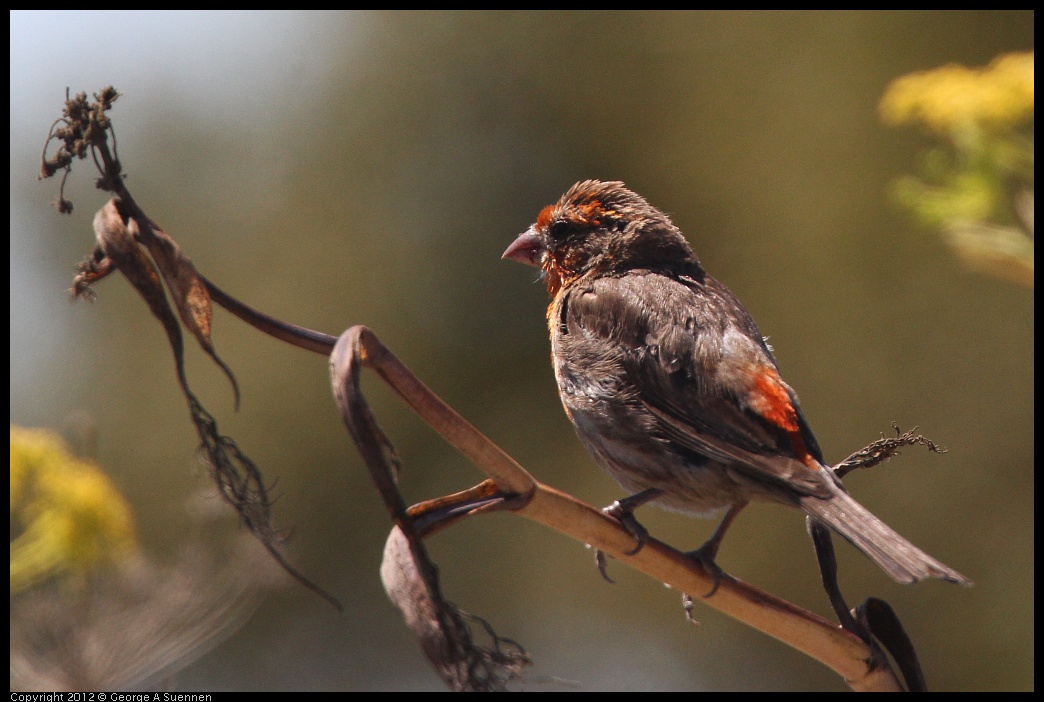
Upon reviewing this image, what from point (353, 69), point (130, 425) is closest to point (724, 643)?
point (130, 425)

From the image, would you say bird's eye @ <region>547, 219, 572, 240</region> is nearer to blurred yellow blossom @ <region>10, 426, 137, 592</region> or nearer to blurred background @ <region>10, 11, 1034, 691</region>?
blurred yellow blossom @ <region>10, 426, 137, 592</region>

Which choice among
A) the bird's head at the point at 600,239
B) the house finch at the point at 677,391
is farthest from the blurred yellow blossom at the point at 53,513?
the bird's head at the point at 600,239

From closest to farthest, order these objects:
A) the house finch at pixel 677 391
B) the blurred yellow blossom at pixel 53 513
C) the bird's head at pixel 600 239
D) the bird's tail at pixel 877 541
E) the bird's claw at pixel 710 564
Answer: the bird's claw at pixel 710 564 < the bird's tail at pixel 877 541 < the blurred yellow blossom at pixel 53 513 < the house finch at pixel 677 391 < the bird's head at pixel 600 239

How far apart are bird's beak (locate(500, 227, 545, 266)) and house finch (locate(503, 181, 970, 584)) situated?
0.23 meters

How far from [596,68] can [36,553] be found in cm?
884

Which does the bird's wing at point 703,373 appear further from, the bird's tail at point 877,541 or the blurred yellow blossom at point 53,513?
the blurred yellow blossom at point 53,513

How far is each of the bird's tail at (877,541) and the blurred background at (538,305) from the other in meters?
5.91

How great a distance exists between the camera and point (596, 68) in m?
10.6

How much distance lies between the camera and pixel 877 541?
2.43 m

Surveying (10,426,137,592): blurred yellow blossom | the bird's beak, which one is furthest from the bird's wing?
(10,426,137,592): blurred yellow blossom

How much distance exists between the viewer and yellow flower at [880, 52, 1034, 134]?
10.4 feet

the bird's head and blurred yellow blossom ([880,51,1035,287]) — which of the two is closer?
blurred yellow blossom ([880,51,1035,287])

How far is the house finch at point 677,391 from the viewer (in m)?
2.90

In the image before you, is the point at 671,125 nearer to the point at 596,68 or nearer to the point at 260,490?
the point at 596,68
